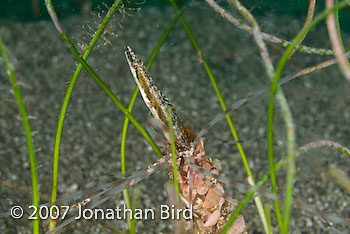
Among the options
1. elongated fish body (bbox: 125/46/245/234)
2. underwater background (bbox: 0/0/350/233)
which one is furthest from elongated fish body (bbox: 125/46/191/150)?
underwater background (bbox: 0/0/350/233)

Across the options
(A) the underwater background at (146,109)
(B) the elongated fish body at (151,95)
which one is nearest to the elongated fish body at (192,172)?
(B) the elongated fish body at (151,95)

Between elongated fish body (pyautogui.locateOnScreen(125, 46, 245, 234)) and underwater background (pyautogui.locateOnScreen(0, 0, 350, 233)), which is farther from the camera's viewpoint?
underwater background (pyautogui.locateOnScreen(0, 0, 350, 233))

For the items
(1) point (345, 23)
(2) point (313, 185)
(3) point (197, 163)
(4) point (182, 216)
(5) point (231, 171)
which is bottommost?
(4) point (182, 216)

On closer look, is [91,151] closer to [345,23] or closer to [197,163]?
[197,163]

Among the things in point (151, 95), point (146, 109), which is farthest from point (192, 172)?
point (146, 109)

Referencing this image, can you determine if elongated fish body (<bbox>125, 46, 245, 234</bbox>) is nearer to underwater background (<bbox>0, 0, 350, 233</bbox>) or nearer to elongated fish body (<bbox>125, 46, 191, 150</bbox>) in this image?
elongated fish body (<bbox>125, 46, 191, 150</bbox>)

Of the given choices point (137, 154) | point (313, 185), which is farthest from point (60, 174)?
point (313, 185)

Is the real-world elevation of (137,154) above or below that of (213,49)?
below

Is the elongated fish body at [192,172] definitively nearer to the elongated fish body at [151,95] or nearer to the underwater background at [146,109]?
the elongated fish body at [151,95]
